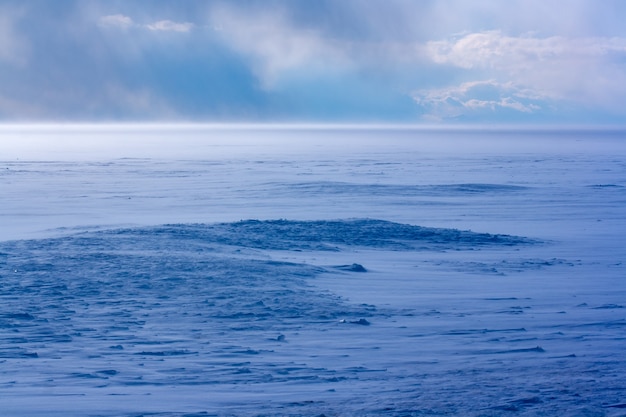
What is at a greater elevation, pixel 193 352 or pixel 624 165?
pixel 624 165

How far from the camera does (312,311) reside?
33.4 ft

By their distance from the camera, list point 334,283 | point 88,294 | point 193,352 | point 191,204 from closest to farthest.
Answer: point 193,352, point 88,294, point 334,283, point 191,204

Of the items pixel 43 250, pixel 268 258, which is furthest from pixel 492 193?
pixel 43 250

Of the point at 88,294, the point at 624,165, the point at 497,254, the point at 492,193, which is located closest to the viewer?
the point at 88,294

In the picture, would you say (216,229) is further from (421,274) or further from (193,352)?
(193,352)

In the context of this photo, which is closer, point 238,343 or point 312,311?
point 238,343

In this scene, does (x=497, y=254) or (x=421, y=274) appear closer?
(x=421, y=274)

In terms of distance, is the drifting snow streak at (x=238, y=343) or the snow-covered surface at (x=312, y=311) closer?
the drifting snow streak at (x=238, y=343)

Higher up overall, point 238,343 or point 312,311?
point 312,311

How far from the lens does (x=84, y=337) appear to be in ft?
29.0

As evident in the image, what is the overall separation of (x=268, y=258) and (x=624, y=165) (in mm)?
33097

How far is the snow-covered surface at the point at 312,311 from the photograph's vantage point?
7.04 meters

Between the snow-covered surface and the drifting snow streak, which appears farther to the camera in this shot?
the snow-covered surface

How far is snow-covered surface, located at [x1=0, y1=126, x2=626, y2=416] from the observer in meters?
7.04
